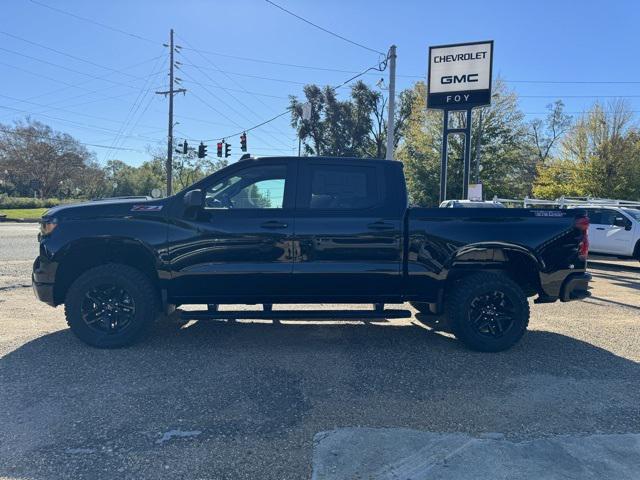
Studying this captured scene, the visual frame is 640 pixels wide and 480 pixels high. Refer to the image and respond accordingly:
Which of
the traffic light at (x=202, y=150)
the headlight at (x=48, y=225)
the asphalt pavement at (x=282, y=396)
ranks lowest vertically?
the asphalt pavement at (x=282, y=396)

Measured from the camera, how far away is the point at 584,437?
3.30 metres

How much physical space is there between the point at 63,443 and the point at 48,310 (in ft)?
13.8

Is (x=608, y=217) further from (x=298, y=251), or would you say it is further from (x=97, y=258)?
(x=97, y=258)

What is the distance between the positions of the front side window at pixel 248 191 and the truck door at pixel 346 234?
0.24 metres

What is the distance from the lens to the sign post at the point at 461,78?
52.7 feet

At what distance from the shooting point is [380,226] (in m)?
4.87

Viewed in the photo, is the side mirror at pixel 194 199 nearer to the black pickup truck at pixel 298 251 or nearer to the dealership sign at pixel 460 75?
the black pickup truck at pixel 298 251

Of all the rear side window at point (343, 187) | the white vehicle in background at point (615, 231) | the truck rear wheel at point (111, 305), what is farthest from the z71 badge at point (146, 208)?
the white vehicle in background at point (615, 231)

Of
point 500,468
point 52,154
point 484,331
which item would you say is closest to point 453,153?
point 484,331

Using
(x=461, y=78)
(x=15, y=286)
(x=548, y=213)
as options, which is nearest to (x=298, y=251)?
(x=548, y=213)

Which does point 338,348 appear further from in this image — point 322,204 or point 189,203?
point 189,203

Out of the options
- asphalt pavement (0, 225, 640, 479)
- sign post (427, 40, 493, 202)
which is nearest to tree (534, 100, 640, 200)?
sign post (427, 40, 493, 202)

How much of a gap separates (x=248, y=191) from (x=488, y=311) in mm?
2832

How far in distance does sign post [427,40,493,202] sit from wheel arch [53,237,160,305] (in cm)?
1291
